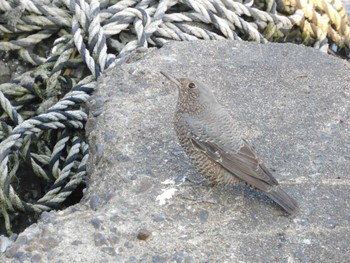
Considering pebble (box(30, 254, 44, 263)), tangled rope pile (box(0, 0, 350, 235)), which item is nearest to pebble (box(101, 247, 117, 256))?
pebble (box(30, 254, 44, 263))

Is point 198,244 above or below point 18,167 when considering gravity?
above

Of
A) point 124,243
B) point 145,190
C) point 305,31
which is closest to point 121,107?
point 145,190

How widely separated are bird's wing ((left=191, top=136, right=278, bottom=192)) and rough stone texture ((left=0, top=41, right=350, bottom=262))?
0.12m

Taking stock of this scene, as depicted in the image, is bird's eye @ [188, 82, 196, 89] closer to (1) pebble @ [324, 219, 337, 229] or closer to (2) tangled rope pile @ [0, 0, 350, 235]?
(1) pebble @ [324, 219, 337, 229]

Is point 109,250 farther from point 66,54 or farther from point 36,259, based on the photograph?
point 66,54

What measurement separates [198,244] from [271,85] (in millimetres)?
1456

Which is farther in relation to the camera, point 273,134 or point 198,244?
point 273,134

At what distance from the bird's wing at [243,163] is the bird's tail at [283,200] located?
30mm

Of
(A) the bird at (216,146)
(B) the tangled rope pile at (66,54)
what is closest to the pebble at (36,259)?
(A) the bird at (216,146)

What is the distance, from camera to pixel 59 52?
521 cm

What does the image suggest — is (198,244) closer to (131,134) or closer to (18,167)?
(131,134)

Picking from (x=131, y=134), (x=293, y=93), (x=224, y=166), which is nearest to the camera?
(x=224, y=166)

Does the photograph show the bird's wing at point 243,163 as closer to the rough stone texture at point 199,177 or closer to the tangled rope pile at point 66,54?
the rough stone texture at point 199,177

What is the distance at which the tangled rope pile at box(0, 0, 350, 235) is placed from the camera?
4855 mm
